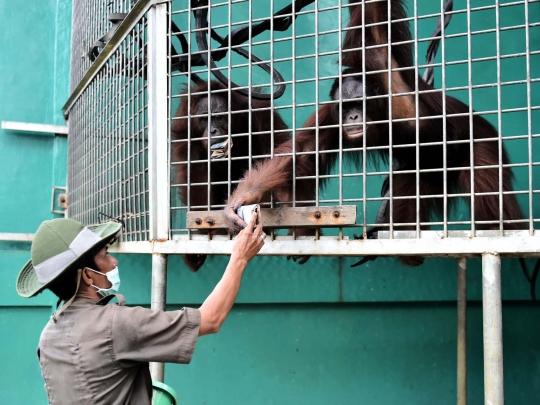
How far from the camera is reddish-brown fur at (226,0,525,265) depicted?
2527 millimetres

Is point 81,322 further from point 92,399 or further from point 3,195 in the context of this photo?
point 3,195

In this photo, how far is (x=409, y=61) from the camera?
9.59ft

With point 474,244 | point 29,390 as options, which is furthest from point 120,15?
point 29,390

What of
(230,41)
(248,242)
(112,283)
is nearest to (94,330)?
(112,283)

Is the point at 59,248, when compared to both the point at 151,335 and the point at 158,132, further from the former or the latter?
the point at 158,132

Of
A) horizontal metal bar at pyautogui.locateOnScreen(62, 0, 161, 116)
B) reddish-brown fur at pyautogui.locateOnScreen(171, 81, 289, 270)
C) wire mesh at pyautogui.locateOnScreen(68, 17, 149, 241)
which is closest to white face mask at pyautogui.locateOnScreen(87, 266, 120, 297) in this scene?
wire mesh at pyautogui.locateOnScreen(68, 17, 149, 241)

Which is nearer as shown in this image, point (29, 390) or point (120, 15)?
point (120, 15)

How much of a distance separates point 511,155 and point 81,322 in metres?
2.93

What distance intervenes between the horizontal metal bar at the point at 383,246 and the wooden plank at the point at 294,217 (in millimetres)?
92

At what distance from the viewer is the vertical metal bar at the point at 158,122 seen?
231 cm

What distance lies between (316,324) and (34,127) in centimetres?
211

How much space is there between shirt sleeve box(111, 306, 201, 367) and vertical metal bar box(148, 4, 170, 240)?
74cm

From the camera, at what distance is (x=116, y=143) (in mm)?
2855

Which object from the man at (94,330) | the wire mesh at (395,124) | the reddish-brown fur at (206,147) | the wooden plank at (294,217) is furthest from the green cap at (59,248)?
the reddish-brown fur at (206,147)
